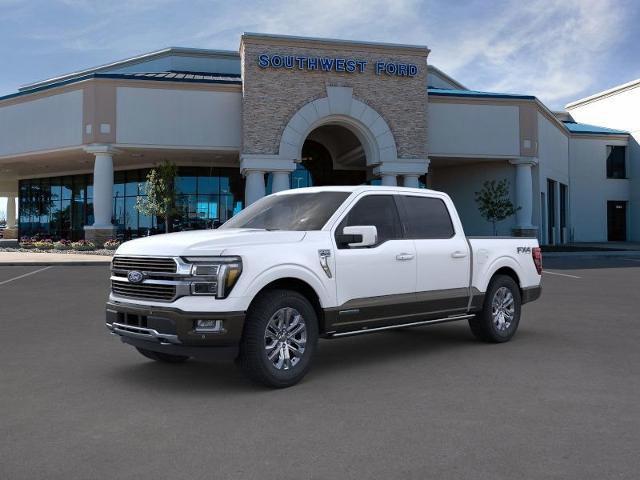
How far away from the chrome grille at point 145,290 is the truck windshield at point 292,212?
1572mm

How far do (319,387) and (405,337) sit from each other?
305 centimetres

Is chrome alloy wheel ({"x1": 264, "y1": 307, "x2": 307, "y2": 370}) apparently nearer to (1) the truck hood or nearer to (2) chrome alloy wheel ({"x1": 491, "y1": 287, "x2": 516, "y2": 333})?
(1) the truck hood

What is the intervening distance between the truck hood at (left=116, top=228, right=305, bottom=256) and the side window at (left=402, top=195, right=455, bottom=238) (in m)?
1.68

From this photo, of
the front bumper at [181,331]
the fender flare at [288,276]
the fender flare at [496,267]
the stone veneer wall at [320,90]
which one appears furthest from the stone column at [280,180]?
the front bumper at [181,331]

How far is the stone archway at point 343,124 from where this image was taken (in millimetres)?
30203

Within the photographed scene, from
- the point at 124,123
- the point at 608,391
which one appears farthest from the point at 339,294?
the point at 124,123

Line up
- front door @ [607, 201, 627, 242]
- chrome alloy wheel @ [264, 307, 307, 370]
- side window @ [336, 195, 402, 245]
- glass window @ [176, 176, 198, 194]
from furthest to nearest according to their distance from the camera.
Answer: front door @ [607, 201, 627, 242], glass window @ [176, 176, 198, 194], side window @ [336, 195, 402, 245], chrome alloy wheel @ [264, 307, 307, 370]

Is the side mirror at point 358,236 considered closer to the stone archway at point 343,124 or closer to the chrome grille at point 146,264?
the chrome grille at point 146,264

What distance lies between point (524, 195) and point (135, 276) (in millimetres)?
31609

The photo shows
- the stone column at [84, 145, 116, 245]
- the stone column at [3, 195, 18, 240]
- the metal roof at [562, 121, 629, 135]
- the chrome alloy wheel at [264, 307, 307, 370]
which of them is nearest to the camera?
the chrome alloy wheel at [264, 307, 307, 370]

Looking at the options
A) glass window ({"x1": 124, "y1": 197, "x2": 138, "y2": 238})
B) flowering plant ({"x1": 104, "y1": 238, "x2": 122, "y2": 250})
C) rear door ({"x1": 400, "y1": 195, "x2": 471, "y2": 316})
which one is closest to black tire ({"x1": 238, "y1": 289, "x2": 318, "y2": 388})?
rear door ({"x1": 400, "y1": 195, "x2": 471, "y2": 316})

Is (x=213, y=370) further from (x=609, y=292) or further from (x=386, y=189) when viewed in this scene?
(x=609, y=292)

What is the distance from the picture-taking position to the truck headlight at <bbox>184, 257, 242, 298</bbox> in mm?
5570

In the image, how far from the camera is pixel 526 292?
884 cm
